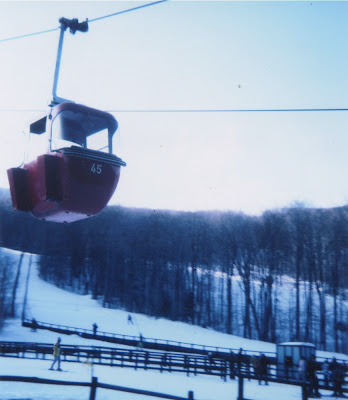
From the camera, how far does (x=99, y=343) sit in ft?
141

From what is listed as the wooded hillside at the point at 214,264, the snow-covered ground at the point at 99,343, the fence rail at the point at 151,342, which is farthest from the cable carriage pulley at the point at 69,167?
the wooded hillside at the point at 214,264

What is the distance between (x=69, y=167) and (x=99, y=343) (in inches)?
1480

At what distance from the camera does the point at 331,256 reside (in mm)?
55625

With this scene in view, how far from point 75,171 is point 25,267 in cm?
7786

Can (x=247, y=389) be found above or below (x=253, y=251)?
below

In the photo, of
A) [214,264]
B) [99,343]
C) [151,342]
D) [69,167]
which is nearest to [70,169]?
[69,167]

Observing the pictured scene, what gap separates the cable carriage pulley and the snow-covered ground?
21.4 ft

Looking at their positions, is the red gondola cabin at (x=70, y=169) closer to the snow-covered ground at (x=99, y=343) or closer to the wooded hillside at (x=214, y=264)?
the snow-covered ground at (x=99, y=343)

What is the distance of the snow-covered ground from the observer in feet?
51.4

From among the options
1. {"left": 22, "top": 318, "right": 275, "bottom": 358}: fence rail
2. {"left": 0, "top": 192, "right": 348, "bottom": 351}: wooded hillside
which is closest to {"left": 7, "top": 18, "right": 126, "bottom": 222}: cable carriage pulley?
{"left": 22, "top": 318, "right": 275, "bottom": 358}: fence rail

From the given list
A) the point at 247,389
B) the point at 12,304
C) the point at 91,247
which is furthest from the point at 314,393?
the point at 91,247

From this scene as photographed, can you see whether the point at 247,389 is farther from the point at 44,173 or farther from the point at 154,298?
the point at 154,298

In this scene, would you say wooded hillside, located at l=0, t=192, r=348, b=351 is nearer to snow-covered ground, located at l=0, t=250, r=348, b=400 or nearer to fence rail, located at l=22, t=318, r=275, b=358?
snow-covered ground, located at l=0, t=250, r=348, b=400

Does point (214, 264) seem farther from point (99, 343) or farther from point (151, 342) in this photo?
point (99, 343)
